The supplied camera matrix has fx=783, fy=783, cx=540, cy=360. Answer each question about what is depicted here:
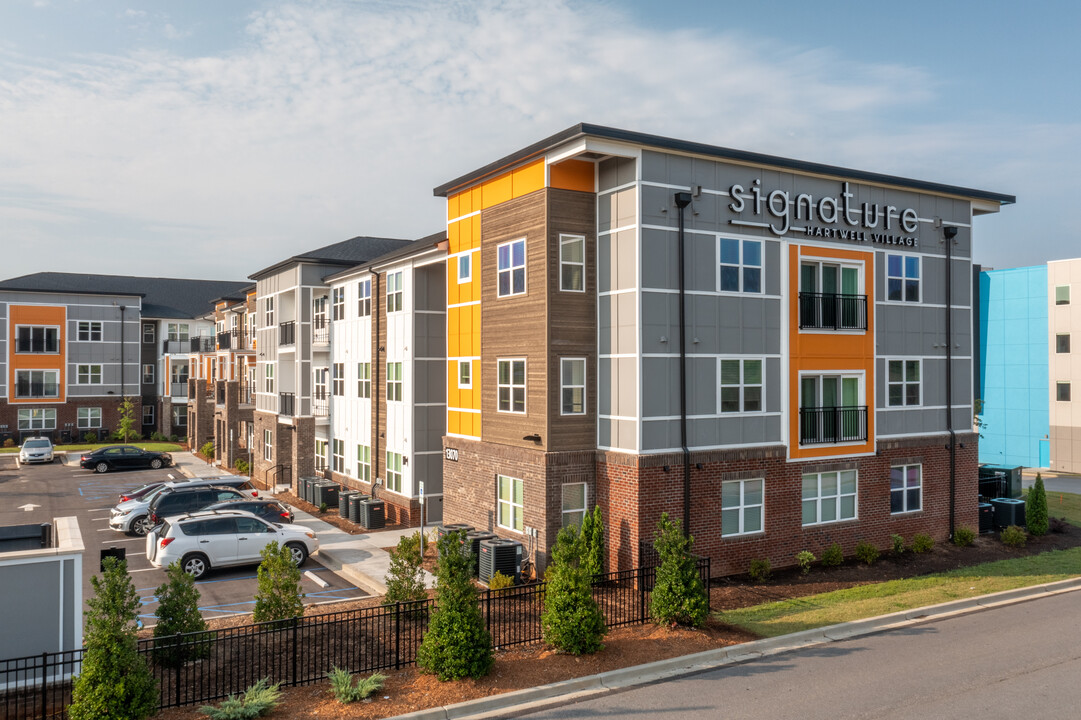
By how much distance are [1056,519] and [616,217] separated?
20.9 meters

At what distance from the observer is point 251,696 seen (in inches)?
452

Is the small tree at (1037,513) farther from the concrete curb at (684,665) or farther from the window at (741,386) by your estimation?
the window at (741,386)

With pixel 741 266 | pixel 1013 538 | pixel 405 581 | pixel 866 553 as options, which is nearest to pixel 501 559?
pixel 405 581

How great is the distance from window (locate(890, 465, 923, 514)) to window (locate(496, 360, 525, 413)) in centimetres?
1159

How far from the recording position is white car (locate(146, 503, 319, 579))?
21125 millimetres

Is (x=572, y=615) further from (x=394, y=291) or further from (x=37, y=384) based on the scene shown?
(x=37, y=384)

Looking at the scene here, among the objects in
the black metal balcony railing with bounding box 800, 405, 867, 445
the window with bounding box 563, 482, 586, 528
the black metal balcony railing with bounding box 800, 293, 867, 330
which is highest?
the black metal balcony railing with bounding box 800, 293, 867, 330

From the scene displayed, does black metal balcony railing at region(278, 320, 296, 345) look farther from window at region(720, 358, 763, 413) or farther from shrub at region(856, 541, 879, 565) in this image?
shrub at region(856, 541, 879, 565)

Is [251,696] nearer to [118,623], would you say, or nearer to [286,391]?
[118,623]

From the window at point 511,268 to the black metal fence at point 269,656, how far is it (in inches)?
327

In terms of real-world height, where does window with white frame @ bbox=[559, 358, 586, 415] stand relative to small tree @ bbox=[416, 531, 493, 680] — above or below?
above

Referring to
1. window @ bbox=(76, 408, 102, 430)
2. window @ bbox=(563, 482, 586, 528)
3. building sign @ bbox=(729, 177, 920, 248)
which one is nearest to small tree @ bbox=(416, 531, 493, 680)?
window @ bbox=(563, 482, 586, 528)

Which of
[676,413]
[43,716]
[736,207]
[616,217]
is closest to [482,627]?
[43,716]

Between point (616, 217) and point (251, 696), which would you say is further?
point (616, 217)
